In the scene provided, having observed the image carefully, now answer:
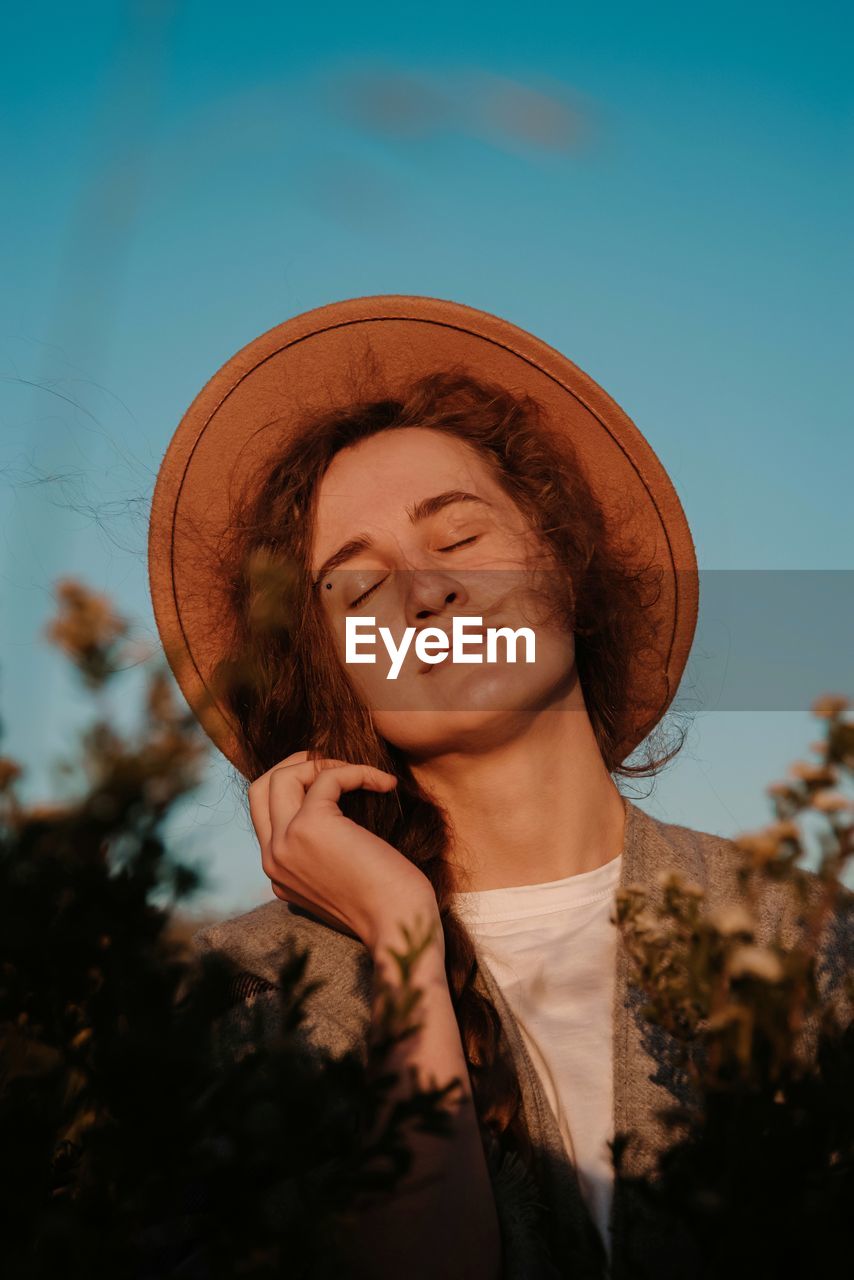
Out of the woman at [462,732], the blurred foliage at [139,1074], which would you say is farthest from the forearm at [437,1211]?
the blurred foliage at [139,1074]

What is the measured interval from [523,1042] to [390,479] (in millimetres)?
1469

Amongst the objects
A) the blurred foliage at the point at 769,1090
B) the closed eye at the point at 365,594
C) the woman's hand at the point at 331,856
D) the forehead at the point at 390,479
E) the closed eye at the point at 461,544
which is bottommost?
the blurred foliage at the point at 769,1090

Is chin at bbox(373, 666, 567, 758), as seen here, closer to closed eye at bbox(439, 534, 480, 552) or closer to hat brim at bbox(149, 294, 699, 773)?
closed eye at bbox(439, 534, 480, 552)

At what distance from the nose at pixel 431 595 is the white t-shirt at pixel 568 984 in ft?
2.43

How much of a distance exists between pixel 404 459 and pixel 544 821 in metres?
1.06

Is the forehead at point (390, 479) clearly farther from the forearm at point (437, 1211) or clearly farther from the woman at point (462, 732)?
the forearm at point (437, 1211)

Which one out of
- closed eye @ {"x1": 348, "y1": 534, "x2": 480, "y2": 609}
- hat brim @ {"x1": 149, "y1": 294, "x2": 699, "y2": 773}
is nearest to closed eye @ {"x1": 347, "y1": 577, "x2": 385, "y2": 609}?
closed eye @ {"x1": 348, "y1": 534, "x2": 480, "y2": 609}

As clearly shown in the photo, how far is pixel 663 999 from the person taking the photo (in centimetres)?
113

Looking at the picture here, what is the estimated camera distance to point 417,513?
268 centimetres

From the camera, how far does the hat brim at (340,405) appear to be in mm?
3041

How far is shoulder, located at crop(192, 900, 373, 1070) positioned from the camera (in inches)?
89.8

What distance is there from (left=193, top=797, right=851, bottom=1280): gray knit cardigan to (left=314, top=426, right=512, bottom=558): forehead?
3.25 ft

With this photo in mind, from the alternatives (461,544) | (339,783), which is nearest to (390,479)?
(461,544)

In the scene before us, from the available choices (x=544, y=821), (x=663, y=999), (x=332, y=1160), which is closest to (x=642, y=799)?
(x=544, y=821)
